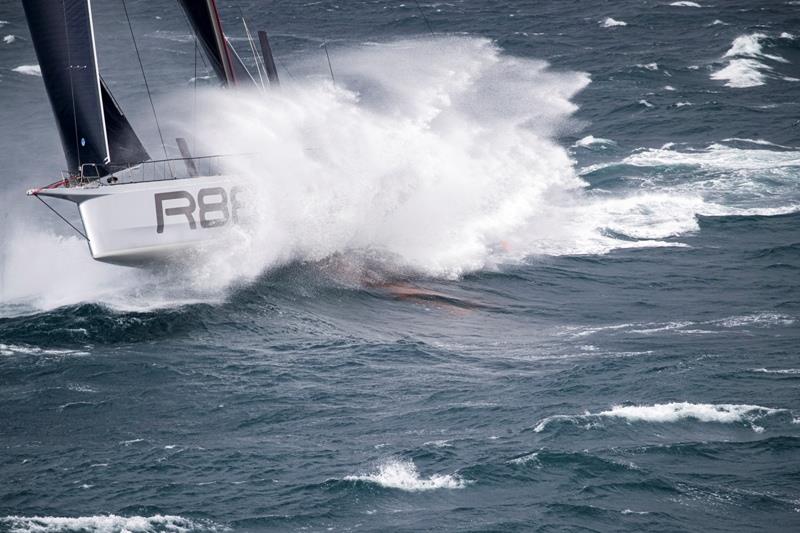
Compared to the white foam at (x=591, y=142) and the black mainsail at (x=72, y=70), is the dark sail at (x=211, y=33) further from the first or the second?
the white foam at (x=591, y=142)

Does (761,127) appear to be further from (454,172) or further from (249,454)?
(249,454)

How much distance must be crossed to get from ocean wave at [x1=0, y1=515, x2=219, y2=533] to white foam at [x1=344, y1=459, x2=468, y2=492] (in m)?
3.77

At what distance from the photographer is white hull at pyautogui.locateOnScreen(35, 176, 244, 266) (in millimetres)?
34938

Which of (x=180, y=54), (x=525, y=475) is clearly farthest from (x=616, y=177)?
(x=180, y=54)

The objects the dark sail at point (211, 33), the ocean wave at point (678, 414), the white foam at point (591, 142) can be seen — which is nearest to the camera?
the ocean wave at point (678, 414)

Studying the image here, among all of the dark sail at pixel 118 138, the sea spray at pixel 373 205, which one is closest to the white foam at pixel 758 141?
the sea spray at pixel 373 205

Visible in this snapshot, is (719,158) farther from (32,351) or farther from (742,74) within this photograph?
(32,351)

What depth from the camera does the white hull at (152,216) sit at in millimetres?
34938

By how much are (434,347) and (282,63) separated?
4298 centimetres

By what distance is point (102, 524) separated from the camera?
22.7 metres

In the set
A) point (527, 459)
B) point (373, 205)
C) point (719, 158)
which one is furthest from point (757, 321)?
point (719, 158)

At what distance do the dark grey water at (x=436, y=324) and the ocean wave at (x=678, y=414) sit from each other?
0.33 ft

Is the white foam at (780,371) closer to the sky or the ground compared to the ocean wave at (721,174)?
closer to the ground

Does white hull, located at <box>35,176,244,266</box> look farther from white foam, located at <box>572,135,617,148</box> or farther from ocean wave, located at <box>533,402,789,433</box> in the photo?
white foam, located at <box>572,135,617,148</box>
